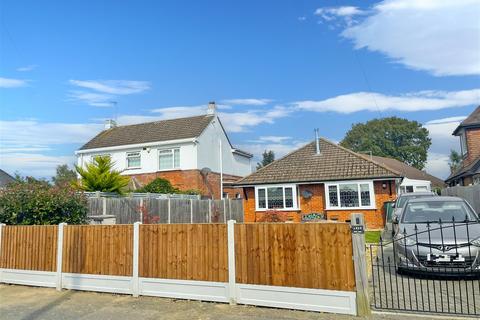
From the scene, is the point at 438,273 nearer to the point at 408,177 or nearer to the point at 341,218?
the point at 341,218

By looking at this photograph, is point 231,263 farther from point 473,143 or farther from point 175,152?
point 175,152

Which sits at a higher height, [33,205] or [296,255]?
[33,205]

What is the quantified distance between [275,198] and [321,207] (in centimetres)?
278

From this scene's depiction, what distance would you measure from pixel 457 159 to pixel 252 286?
61.5 m

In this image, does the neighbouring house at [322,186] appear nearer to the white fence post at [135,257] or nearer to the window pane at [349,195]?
the window pane at [349,195]

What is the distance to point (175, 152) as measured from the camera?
91.4 feet

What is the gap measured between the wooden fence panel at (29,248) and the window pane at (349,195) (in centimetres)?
1562

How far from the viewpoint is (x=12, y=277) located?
8.91 metres

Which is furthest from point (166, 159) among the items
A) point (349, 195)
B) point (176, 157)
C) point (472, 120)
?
point (472, 120)

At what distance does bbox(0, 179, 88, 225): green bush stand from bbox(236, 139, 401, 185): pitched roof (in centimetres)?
1358

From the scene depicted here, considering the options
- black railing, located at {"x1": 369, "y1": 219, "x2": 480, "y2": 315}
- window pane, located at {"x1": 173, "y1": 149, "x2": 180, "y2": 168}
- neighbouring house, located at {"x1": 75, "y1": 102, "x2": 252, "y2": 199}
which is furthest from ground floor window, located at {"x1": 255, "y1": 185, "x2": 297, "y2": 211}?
black railing, located at {"x1": 369, "y1": 219, "x2": 480, "y2": 315}

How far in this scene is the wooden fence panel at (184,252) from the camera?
686cm

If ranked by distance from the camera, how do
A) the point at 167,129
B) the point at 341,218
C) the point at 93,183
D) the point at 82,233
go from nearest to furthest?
the point at 82,233 < the point at 93,183 < the point at 341,218 < the point at 167,129

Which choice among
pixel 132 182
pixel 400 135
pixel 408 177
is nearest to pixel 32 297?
pixel 132 182
